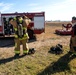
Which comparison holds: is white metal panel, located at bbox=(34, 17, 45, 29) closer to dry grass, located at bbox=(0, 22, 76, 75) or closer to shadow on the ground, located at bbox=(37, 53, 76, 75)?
dry grass, located at bbox=(0, 22, 76, 75)

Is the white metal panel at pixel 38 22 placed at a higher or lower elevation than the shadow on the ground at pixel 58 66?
higher

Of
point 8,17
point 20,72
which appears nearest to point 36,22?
point 8,17

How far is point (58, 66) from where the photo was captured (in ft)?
30.2

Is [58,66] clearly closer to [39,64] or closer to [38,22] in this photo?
[39,64]

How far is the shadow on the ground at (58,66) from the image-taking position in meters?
8.67

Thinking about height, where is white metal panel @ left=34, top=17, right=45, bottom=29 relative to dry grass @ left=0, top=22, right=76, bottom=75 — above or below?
above

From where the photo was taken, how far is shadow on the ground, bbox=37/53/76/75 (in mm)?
8666

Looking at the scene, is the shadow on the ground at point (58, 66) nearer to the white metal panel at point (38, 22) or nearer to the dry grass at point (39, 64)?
the dry grass at point (39, 64)

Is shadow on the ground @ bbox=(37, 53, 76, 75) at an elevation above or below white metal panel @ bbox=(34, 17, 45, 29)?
below

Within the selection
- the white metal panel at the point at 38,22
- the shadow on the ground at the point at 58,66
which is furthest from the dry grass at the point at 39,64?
the white metal panel at the point at 38,22

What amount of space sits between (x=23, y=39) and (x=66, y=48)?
282cm

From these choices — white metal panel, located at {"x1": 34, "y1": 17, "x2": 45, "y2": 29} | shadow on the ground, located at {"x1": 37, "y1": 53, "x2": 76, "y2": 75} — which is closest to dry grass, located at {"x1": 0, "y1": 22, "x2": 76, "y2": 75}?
shadow on the ground, located at {"x1": 37, "y1": 53, "x2": 76, "y2": 75}

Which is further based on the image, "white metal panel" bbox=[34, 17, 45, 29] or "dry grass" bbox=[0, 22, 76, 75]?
"white metal panel" bbox=[34, 17, 45, 29]

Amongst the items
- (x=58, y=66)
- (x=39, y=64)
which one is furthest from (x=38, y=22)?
(x=58, y=66)
